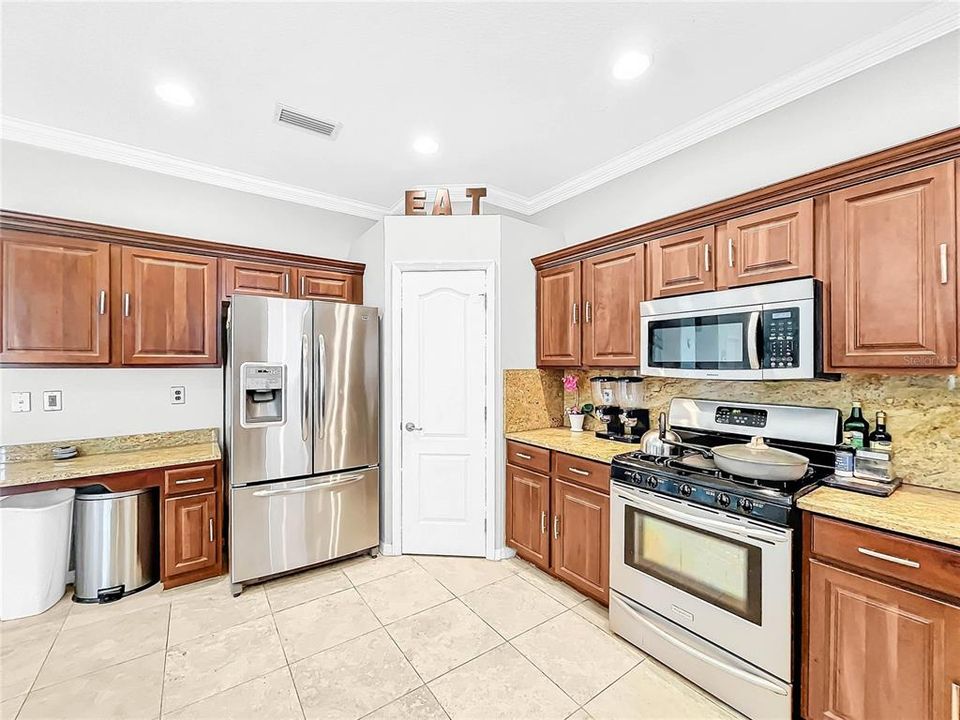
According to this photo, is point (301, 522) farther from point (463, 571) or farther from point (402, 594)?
point (463, 571)

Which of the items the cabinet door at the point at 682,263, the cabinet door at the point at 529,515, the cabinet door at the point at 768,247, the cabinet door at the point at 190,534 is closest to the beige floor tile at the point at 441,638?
the cabinet door at the point at 529,515

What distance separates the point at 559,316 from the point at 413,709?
2.50m

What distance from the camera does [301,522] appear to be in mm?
2984

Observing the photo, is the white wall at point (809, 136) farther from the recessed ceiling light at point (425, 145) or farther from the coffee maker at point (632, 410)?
the recessed ceiling light at point (425, 145)

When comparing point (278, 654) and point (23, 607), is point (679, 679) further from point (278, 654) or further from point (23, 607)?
point (23, 607)

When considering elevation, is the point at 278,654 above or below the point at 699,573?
below

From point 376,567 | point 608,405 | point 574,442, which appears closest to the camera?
point 574,442

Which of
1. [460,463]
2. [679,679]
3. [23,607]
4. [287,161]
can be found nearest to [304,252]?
[287,161]

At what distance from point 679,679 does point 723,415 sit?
4.50 feet

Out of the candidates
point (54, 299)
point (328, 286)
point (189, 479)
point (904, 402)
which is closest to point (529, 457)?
point (904, 402)

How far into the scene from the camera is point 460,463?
3.29 meters

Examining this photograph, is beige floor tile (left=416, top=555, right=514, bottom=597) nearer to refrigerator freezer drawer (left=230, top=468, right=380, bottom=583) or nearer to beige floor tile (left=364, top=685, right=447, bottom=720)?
refrigerator freezer drawer (left=230, top=468, right=380, bottom=583)

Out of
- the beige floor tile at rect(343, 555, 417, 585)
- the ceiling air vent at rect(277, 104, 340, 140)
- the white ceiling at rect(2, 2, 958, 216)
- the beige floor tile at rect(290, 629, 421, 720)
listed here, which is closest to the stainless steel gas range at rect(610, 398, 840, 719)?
the beige floor tile at rect(290, 629, 421, 720)

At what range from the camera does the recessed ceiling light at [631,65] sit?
214 centimetres
